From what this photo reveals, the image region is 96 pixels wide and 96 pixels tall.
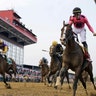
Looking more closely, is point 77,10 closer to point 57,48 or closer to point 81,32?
point 81,32

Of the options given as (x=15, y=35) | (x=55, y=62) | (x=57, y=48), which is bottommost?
(x=55, y=62)

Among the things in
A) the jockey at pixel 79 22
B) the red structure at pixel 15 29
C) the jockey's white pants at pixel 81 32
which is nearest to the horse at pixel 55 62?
the jockey's white pants at pixel 81 32

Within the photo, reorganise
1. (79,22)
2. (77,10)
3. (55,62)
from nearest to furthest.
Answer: (77,10) < (79,22) < (55,62)

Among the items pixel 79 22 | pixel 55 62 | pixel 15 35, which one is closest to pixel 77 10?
pixel 79 22

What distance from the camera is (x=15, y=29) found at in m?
107

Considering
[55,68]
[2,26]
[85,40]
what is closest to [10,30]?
[2,26]

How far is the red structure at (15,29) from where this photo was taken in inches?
3981

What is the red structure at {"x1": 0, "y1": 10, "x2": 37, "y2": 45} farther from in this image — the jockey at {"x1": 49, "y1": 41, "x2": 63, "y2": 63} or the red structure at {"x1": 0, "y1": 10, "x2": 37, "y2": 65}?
the jockey at {"x1": 49, "y1": 41, "x2": 63, "y2": 63}

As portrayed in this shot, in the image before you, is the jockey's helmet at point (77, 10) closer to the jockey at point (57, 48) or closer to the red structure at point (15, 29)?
the jockey at point (57, 48)

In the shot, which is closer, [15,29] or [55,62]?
[55,62]

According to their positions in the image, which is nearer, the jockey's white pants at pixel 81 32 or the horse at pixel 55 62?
the jockey's white pants at pixel 81 32

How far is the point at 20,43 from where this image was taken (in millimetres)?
122312

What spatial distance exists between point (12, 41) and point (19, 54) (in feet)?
45.2

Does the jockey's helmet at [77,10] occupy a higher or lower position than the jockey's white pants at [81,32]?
higher
